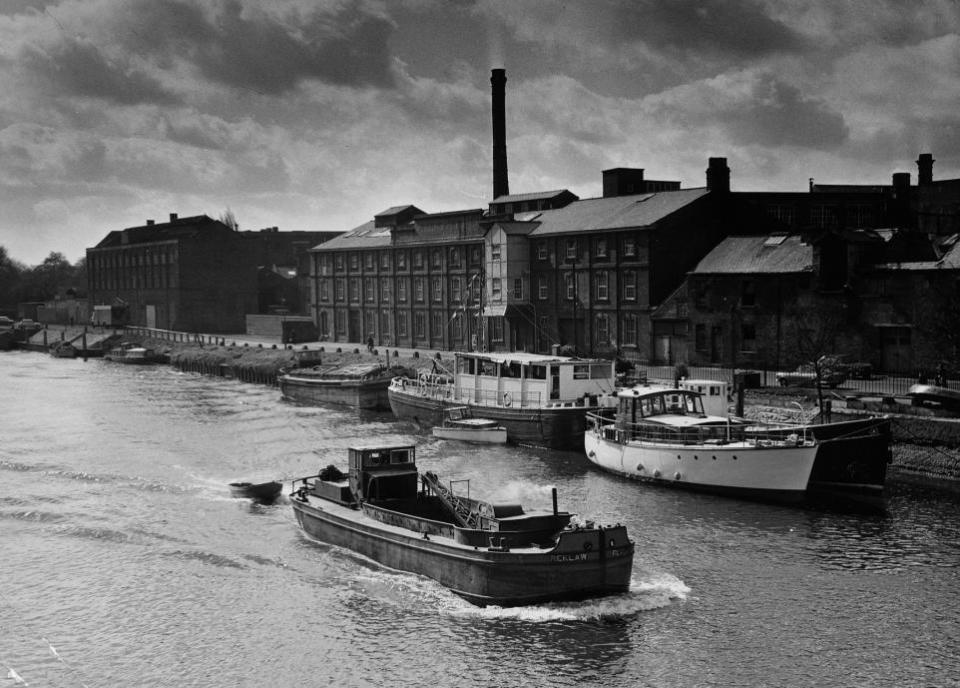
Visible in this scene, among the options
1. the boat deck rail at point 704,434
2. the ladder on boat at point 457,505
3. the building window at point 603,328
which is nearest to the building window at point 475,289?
the building window at point 603,328

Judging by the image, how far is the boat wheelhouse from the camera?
51.2 m

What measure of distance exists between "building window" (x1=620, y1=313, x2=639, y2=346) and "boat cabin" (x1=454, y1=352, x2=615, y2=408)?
1656cm

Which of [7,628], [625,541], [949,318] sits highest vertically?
[949,318]

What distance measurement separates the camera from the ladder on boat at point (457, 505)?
3088 cm

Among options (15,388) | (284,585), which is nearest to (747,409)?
(284,585)

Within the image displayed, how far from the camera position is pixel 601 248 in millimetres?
73438

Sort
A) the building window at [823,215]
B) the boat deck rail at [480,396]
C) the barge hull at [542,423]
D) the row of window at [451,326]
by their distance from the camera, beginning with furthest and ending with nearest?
the building window at [823,215], the row of window at [451,326], the boat deck rail at [480,396], the barge hull at [542,423]

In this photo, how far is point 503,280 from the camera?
7962 centimetres

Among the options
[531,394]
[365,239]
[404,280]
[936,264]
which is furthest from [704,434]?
[365,239]

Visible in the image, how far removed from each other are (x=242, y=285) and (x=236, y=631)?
10788 cm

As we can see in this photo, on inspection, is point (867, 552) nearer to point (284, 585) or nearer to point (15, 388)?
point (284, 585)

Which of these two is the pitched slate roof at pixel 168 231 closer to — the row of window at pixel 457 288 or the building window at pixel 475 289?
the row of window at pixel 457 288

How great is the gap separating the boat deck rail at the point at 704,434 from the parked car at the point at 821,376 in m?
10.7

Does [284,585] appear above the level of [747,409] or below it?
below
